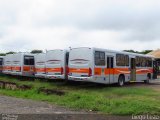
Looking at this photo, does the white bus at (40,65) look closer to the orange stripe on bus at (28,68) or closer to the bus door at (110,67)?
the orange stripe on bus at (28,68)

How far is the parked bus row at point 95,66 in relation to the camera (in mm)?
22891

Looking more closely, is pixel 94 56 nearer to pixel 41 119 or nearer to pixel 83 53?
pixel 83 53

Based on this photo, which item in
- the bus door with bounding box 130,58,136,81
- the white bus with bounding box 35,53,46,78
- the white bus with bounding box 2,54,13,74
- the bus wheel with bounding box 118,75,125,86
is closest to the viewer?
the bus wheel with bounding box 118,75,125,86

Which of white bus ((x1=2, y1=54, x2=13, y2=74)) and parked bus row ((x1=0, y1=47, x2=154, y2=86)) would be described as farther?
white bus ((x1=2, y1=54, x2=13, y2=74))

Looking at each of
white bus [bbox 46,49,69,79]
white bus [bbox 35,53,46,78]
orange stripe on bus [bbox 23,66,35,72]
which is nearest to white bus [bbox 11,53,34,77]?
orange stripe on bus [bbox 23,66,35,72]

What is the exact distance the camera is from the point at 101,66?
77.1 ft

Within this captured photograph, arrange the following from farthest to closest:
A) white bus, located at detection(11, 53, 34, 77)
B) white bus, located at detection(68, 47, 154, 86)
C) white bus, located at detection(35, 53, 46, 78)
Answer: white bus, located at detection(11, 53, 34, 77) < white bus, located at detection(35, 53, 46, 78) < white bus, located at detection(68, 47, 154, 86)

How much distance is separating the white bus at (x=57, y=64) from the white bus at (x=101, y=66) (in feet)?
3.57

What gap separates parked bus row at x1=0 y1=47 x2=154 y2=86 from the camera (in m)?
22.9

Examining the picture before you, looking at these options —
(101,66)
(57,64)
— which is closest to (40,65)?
(57,64)

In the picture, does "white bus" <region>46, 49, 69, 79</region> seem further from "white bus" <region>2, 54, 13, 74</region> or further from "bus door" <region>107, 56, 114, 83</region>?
"white bus" <region>2, 54, 13, 74</region>

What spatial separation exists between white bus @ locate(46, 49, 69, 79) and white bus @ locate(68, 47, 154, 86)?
1088 mm

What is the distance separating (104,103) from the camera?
650 inches


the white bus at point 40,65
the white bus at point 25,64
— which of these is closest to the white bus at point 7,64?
the white bus at point 25,64
